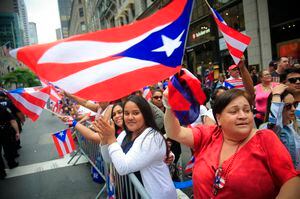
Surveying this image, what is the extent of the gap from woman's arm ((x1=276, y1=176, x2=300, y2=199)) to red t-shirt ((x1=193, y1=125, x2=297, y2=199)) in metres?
0.06

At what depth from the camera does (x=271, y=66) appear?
20.7 ft

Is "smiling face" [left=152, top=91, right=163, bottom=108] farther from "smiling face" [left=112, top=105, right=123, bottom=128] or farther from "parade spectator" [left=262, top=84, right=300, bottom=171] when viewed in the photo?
"parade spectator" [left=262, top=84, right=300, bottom=171]

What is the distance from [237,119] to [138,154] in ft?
3.08

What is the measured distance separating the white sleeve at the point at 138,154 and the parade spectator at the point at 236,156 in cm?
31

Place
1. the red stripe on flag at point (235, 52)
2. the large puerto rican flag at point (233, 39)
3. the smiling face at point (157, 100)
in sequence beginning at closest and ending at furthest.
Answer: the red stripe on flag at point (235, 52), the large puerto rican flag at point (233, 39), the smiling face at point (157, 100)

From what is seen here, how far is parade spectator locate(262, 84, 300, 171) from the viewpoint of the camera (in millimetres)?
2656

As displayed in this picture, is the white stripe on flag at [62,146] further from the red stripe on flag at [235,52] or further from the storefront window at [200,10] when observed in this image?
the storefront window at [200,10]

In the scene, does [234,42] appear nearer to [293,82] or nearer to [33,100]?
[293,82]

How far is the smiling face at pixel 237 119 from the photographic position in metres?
1.92

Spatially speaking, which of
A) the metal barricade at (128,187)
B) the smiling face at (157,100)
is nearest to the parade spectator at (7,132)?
the smiling face at (157,100)

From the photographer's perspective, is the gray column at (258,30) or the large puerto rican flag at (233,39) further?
the gray column at (258,30)

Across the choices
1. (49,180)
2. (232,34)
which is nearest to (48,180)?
(49,180)

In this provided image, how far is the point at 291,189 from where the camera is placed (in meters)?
1.51

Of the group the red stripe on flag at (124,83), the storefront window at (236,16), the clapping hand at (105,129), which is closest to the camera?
the red stripe on flag at (124,83)
